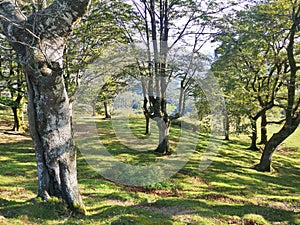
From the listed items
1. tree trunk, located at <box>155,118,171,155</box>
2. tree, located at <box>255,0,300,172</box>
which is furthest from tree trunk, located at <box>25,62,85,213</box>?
tree, located at <box>255,0,300,172</box>

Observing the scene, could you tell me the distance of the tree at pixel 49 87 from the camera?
6375 millimetres

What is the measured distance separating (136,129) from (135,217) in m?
22.0

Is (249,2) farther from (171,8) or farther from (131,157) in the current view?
(131,157)

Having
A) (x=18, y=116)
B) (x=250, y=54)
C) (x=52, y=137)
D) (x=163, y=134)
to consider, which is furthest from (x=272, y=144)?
(x=18, y=116)

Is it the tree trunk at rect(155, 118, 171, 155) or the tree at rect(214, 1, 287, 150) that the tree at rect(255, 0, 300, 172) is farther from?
the tree trunk at rect(155, 118, 171, 155)

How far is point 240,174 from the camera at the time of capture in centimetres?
1816

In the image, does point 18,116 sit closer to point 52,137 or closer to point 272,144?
point 52,137

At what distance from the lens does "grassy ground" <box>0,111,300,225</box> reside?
7.11 meters

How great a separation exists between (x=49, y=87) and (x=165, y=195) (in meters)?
8.17

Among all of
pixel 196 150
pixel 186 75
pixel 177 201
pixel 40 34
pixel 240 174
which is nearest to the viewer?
pixel 40 34

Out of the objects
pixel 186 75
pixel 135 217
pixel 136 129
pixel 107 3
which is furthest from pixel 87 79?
pixel 135 217

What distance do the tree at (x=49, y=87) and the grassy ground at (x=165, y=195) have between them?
61 cm

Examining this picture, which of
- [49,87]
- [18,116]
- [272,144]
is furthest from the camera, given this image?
[18,116]

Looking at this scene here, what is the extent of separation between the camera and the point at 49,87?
6.47m
